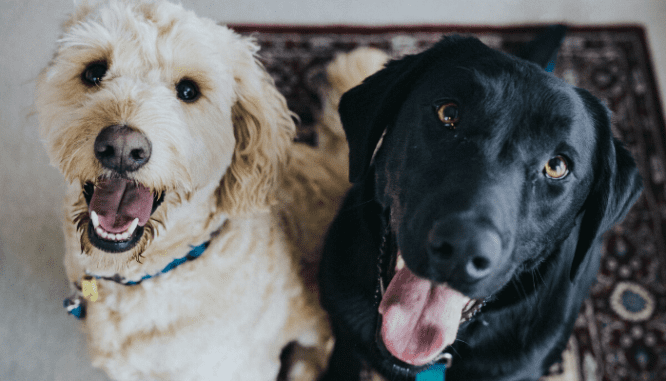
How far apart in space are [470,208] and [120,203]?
758 mm

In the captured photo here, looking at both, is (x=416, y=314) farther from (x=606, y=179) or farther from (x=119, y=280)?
(x=119, y=280)

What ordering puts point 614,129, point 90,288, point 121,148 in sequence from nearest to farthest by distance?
1. point 121,148
2. point 90,288
3. point 614,129

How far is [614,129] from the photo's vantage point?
2129 mm

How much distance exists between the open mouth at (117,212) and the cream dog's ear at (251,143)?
0.73 ft

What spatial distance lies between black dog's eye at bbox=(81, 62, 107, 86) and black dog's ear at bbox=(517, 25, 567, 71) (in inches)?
55.7

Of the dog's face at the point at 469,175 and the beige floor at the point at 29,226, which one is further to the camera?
the beige floor at the point at 29,226


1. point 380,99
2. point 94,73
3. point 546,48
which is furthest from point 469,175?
point 546,48

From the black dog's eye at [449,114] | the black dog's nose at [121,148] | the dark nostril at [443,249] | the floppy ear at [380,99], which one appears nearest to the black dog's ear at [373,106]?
the floppy ear at [380,99]

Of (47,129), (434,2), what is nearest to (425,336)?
(47,129)

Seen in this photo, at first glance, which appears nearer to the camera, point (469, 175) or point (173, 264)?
point (469, 175)

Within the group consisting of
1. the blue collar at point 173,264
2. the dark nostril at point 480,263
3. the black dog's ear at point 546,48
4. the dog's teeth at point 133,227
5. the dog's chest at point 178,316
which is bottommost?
the dog's chest at point 178,316

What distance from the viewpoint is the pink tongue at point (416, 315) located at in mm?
1083

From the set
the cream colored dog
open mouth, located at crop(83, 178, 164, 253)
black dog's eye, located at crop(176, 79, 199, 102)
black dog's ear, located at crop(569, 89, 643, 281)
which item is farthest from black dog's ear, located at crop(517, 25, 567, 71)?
open mouth, located at crop(83, 178, 164, 253)

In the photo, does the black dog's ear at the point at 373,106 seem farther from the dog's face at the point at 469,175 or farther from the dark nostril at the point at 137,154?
the dark nostril at the point at 137,154
